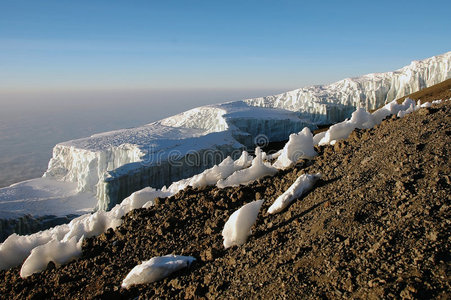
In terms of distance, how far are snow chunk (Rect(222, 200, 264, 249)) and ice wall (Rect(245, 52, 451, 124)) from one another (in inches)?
1801

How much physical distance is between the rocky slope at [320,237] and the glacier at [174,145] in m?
18.6

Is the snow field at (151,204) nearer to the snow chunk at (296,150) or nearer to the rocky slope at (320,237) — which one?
the snow chunk at (296,150)

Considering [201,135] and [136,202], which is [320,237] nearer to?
[136,202]

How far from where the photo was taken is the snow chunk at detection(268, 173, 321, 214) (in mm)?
4074

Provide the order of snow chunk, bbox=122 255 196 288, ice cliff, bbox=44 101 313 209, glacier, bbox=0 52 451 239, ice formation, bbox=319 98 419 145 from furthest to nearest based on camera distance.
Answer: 1. glacier, bbox=0 52 451 239
2. ice cliff, bbox=44 101 313 209
3. ice formation, bbox=319 98 419 145
4. snow chunk, bbox=122 255 196 288

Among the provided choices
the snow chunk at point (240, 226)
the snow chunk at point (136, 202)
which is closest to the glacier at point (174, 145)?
the snow chunk at point (136, 202)

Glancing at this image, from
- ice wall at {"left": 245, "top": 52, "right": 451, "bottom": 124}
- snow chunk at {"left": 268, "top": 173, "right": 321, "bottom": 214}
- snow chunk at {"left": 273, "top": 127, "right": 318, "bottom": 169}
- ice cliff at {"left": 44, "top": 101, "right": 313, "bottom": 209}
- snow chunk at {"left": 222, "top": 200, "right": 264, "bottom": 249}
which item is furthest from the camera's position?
ice wall at {"left": 245, "top": 52, "right": 451, "bottom": 124}

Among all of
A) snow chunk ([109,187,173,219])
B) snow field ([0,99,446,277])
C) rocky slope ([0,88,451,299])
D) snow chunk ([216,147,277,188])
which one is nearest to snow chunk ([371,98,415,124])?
snow field ([0,99,446,277])

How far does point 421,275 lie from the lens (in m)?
2.35

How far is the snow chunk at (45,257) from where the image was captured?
4.84 m

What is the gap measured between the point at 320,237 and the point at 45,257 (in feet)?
13.0

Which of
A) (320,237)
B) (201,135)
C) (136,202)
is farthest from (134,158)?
(320,237)

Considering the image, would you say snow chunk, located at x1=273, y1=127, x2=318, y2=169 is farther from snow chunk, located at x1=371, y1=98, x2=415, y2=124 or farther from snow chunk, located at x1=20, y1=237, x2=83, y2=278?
snow chunk, located at x1=20, y1=237, x2=83, y2=278

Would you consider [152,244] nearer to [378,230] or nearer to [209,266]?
[209,266]
